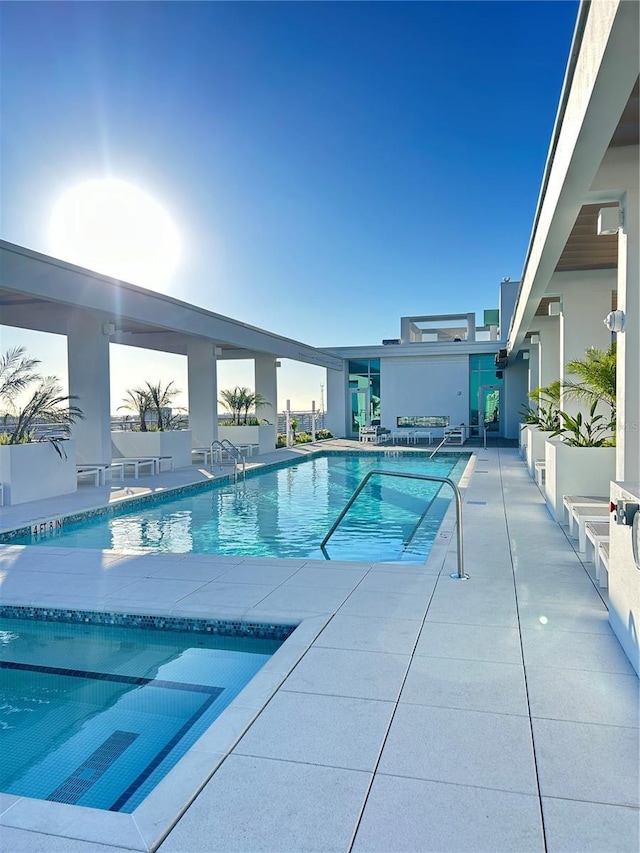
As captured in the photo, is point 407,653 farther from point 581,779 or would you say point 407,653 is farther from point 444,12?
point 444,12

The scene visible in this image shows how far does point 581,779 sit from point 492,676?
874 millimetres

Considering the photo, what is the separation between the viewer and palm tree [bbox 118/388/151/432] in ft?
50.4

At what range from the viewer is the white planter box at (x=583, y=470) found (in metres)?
6.94

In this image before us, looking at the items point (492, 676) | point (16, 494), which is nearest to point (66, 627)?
point (492, 676)

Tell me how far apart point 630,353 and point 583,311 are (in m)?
4.23

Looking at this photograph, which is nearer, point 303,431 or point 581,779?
point 581,779

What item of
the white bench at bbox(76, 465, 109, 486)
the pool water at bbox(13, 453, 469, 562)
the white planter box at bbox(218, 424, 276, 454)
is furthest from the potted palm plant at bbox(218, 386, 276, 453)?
the white bench at bbox(76, 465, 109, 486)

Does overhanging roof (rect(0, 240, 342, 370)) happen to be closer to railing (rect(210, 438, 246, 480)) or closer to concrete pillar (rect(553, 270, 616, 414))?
railing (rect(210, 438, 246, 480))

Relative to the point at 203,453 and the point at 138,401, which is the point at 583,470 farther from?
the point at 138,401

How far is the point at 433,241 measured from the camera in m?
17.5

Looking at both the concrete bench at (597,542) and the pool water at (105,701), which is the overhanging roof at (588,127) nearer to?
the concrete bench at (597,542)

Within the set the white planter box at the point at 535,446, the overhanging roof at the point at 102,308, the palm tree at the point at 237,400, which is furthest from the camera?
the palm tree at the point at 237,400

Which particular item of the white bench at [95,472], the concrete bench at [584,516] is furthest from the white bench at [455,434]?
the concrete bench at [584,516]

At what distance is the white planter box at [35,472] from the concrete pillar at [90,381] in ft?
4.75
